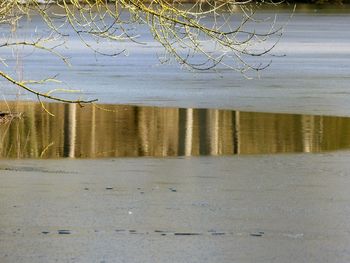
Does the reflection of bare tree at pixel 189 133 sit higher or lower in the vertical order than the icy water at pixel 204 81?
lower

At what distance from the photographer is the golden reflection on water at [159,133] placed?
42.6ft

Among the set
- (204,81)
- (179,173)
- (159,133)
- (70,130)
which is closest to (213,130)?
(159,133)

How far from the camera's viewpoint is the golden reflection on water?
511 inches

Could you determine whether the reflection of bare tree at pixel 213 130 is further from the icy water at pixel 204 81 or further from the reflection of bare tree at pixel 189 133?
the icy water at pixel 204 81

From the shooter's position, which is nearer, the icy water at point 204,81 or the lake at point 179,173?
the lake at point 179,173

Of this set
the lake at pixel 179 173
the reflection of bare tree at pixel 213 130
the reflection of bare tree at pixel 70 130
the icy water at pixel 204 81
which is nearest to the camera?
the lake at pixel 179 173

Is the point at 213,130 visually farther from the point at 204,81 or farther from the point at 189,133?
the point at 204,81

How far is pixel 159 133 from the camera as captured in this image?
14.5 meters

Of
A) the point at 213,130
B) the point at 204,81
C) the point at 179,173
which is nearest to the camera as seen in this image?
the point at 179,173

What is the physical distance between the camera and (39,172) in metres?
11.2

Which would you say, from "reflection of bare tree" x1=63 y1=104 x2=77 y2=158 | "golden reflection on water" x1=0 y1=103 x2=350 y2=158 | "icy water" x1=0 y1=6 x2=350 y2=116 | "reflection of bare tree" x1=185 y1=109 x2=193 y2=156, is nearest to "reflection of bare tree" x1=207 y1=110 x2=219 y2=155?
"golden reflection on water" x1=0 y1=103 x2=350 y2=158

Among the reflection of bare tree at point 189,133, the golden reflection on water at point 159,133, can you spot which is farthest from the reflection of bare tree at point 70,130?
the reflection of bare tree at point 189,133

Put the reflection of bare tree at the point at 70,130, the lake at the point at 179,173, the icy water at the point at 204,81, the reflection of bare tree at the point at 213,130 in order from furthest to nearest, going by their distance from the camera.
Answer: the icy water at the point at 204,81
the reflection of bare tree at the point at 213,130
the reflection of bare tree at the point at 70,130
the lake at the point at 179,173

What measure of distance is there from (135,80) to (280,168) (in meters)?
10.7
